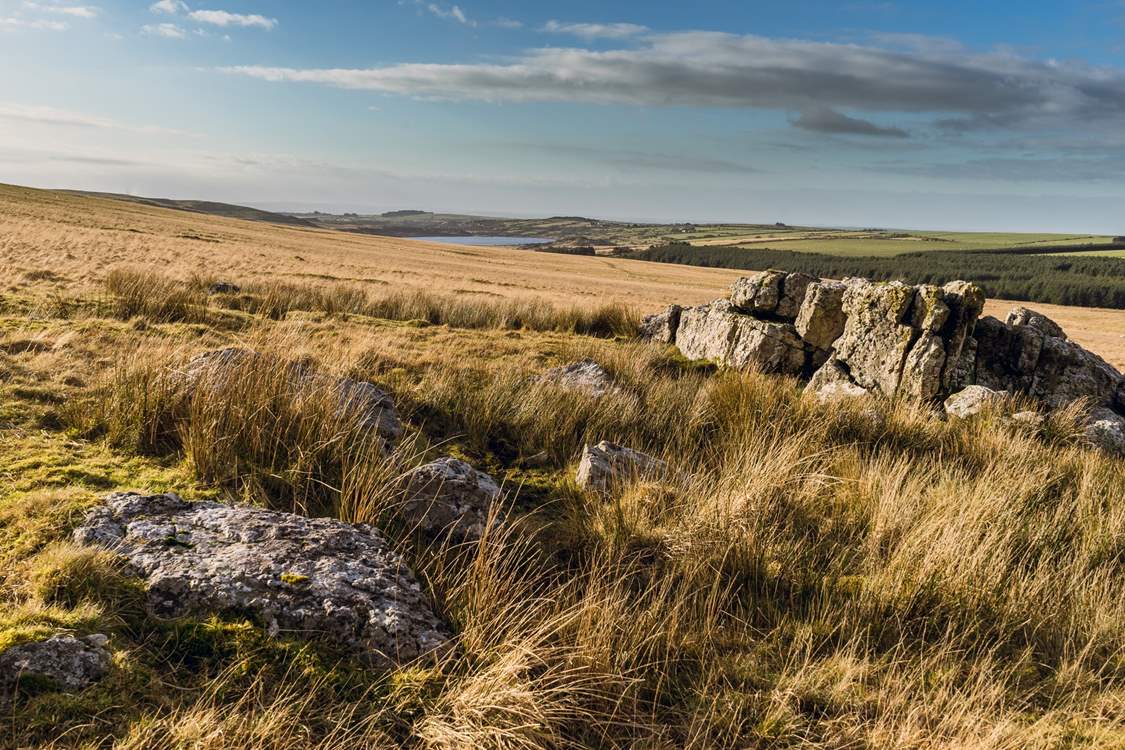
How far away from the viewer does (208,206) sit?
7544 inches

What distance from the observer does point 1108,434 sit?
314 inches

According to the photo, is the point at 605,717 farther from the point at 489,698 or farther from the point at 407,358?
the point at 407,358

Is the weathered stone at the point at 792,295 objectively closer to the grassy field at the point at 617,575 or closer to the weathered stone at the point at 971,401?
the weathered stone at the point at 971,401

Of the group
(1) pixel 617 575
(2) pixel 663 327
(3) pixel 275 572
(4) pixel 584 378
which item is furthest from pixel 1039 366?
(3) pixel 275 572

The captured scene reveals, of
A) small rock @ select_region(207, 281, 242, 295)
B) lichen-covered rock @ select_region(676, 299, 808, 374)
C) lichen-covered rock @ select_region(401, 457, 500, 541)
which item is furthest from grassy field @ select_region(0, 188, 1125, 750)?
small rock @ select_region(207, 281, 242, 295)

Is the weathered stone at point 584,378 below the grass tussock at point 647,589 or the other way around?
the other way around

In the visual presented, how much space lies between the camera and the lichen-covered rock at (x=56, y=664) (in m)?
2.36

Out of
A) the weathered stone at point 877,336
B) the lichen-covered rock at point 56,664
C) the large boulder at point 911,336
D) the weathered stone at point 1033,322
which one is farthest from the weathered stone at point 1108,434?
the lichen-covered rock at point 56,664

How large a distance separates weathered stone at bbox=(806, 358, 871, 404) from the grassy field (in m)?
0.66

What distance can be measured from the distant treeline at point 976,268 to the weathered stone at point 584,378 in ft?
239

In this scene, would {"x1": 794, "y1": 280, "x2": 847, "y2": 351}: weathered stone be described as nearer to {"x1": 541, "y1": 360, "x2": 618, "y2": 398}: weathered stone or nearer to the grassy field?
the grassy field

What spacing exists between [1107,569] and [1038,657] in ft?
4.76

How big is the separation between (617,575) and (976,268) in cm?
12690

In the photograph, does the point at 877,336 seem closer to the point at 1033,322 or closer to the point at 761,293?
the point at 761,293
